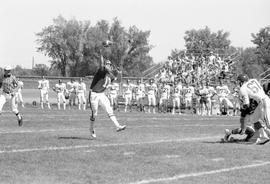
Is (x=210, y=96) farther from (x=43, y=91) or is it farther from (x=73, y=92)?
(x=43, y=91)

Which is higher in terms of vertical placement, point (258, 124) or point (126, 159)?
point (258, 124)

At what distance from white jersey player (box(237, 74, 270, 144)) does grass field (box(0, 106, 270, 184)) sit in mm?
588

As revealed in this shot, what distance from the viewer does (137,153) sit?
10.5 metres

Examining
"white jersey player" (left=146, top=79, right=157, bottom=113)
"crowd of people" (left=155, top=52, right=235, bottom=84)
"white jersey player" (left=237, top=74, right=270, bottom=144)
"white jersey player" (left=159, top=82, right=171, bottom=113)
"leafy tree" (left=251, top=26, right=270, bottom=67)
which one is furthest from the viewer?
"leafy tree" (left=251, top=26, right=270, bottom=67)

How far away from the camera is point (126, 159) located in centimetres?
958

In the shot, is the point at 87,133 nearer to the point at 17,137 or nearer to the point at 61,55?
the point at 17,137

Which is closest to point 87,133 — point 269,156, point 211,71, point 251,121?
point 251,121

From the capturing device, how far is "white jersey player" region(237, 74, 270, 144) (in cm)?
1238

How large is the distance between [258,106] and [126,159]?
418cm

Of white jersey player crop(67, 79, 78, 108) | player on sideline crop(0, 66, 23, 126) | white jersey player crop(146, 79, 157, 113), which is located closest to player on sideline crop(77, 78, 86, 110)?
white jersey player crop(67, 79, 78, 108)

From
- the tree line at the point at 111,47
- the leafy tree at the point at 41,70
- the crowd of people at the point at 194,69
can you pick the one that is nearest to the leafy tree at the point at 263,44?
the tree line at the point at 111,47

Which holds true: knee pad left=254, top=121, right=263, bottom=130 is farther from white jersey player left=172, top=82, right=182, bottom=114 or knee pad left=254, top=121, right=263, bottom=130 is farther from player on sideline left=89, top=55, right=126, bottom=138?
white jersey player left=172, top=82, right=182, bottom=114

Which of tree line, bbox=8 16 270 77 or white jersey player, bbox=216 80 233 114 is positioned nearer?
white jersey player, bbox=216 80 233 114

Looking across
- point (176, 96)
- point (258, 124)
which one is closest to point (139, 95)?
point (176, 96)
